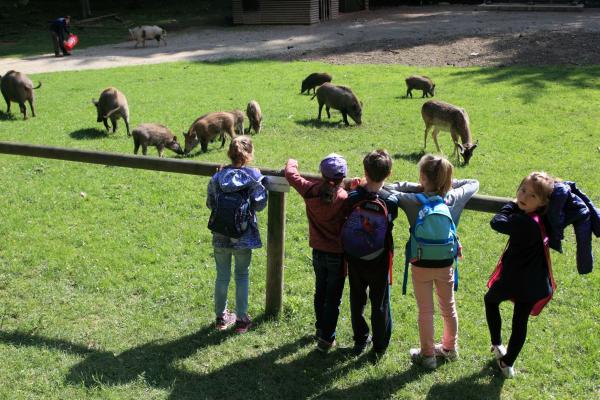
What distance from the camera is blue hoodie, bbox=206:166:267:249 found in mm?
5047

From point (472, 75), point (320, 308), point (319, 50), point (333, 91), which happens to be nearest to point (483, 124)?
point (333, 91)

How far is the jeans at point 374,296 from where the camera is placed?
15.3 feet

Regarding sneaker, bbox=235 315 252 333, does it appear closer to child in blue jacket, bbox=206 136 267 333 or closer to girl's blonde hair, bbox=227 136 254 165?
child in blue jacket, bbox=206 136 267 333

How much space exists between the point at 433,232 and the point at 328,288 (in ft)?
3.34

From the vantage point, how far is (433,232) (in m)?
4.45

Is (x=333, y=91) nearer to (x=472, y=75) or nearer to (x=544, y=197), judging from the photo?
(x=472, y=75)

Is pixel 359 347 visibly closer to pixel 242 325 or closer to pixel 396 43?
pixel 242 325

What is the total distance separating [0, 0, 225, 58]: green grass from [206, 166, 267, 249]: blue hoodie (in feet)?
90.4

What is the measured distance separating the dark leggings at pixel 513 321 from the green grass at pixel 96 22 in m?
29.1

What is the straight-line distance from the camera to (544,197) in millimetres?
4227

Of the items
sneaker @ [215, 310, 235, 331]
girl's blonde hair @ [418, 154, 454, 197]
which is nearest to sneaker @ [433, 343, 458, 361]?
girl's blonde hair @ [418, 154, 454, 197]

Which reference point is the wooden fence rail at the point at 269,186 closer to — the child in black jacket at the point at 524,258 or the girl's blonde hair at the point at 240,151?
the girl's blonde hair at the point at 240,151

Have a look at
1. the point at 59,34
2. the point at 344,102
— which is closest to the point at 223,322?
the point at 344,102

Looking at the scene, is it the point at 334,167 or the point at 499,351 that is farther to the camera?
the point at 499,351
